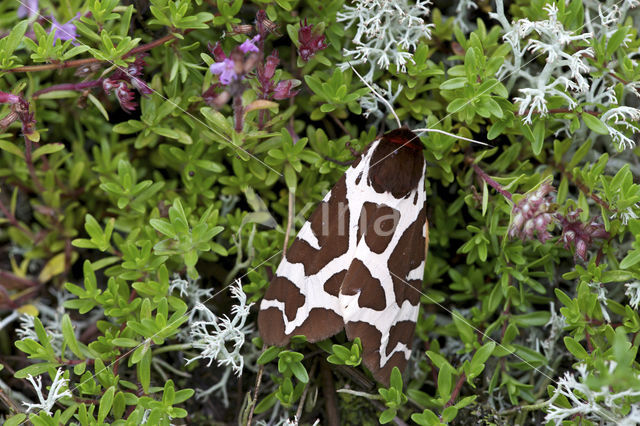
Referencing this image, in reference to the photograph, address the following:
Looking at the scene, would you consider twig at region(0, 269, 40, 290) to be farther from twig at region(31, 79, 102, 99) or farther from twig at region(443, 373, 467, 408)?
twig at region(443, 373, 467, 408)

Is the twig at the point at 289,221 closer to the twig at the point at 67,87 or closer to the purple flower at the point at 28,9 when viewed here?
the twig at the point at 67,87

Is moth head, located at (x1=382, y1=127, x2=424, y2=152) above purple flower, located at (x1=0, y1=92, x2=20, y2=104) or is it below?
below

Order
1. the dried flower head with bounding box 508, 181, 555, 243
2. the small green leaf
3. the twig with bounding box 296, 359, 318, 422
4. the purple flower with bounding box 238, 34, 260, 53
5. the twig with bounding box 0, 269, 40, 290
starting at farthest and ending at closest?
the twig with bounding box 0, 269, 40, 290
the twig with bounding box 296, 359, 318, 422
the small green leaf
the purple flower with bounding box 238, 34, 260, 53
the dried flower head with bounding box 508, 181, 555, 243

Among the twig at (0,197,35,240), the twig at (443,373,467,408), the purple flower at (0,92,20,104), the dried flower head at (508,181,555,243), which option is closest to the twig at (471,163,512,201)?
the dried flower head at (508,181,555,243)

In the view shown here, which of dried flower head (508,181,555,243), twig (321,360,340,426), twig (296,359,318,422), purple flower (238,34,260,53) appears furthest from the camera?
twig (321,360,340,426)

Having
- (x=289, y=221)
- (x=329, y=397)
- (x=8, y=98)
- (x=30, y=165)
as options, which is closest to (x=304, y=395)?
(x=329, y=397)

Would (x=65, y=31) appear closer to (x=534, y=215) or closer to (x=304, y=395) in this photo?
(x=304, y=395)

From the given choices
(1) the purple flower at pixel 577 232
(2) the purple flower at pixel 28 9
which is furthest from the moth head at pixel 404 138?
(2) the purple flower at pixel 28 9

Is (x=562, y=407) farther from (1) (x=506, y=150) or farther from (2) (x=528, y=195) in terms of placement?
(1) (x=506, y=150)
